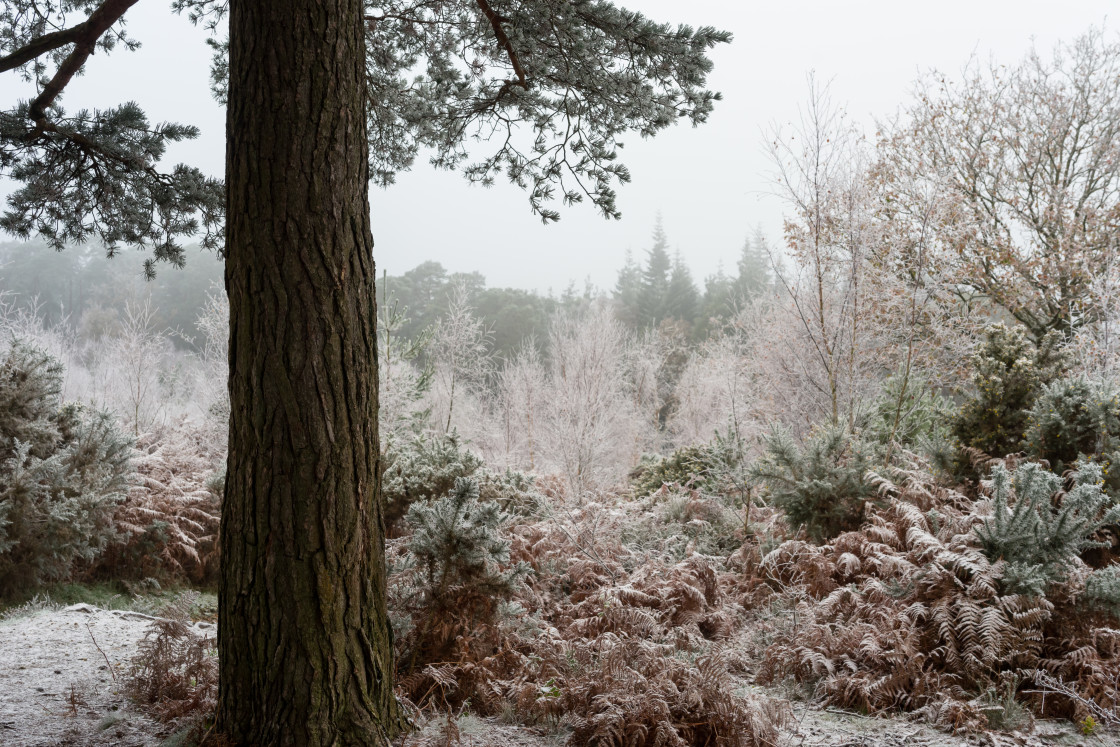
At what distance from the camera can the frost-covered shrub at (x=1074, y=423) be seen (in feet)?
13.8

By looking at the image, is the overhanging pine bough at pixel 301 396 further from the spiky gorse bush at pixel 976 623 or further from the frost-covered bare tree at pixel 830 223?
the frost-covered bare tree at pixel 830 223

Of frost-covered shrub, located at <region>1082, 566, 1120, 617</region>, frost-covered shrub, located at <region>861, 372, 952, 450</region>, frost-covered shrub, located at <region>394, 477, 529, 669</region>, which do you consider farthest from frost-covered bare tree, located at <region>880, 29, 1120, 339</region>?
frost-covered shrub, located at <region>394, 477, 529, 669</region>

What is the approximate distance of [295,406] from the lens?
2098mm

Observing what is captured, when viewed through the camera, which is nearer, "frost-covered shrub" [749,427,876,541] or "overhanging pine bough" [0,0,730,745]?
"overhanging pine bough" [0,0,730,745]

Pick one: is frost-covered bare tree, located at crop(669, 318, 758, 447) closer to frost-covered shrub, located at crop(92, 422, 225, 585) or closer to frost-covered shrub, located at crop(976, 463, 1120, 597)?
frost-covered shrub, located at crop(976, 463, 1120, 597)

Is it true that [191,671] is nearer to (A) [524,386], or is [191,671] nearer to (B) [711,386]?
(A) [524,386]

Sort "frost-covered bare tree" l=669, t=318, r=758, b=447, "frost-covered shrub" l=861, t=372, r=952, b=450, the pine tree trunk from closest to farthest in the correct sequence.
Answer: the pine tree trunk → "frost-covered shrub" l=861, t=372, r=952, b=450 → "frost-covered bare tree" l=669, t=318, r=758, b=447

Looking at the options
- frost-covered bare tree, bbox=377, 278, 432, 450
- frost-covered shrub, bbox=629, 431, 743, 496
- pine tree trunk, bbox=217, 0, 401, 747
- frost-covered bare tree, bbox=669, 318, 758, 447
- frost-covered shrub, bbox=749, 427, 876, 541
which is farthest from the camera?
frost-covered bare tree, bbox=669, 318, 758, 447

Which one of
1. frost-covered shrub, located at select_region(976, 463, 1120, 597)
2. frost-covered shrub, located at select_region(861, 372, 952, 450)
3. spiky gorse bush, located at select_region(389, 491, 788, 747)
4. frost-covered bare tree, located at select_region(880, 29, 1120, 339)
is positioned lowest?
spiky gorse bush, located at select_region(389, 491, 788, 747)

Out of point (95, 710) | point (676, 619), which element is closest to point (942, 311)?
point (676, 619)

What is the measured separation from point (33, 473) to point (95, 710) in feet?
8.99

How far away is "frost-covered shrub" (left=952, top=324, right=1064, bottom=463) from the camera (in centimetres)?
520

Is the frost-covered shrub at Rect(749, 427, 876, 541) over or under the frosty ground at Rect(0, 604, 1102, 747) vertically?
over

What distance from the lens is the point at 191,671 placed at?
9.10ft
